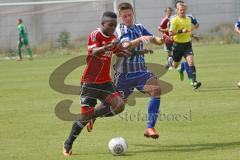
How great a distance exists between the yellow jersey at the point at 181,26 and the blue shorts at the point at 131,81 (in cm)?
735

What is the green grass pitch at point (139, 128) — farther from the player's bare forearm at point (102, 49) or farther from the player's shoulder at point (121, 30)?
the player's shoulder at point (121, 30)

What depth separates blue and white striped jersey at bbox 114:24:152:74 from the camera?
10.5 metres

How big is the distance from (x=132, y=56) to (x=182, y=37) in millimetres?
7653

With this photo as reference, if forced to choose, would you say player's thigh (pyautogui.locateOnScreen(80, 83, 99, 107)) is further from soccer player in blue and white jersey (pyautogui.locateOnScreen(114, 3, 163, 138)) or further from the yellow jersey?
the yellow jersey

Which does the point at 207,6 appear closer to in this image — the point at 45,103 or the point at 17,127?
the point at 45,103

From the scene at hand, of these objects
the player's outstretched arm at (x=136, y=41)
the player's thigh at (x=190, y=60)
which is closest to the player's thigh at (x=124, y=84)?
the player's outstretched arm at (x=136, y=41)

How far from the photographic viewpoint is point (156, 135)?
10.2 m

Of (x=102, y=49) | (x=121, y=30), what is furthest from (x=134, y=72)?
(x=102, y=49)

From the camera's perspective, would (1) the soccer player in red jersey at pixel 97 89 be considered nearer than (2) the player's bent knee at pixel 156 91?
Yes

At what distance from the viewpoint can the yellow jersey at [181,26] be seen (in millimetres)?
17875

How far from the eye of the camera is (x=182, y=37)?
17891mm

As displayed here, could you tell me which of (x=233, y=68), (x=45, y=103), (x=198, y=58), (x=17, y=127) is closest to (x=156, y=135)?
(x=17, y=127)

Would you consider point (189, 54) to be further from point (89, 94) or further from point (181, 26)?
point (89, 94)

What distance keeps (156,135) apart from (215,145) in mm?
1015
